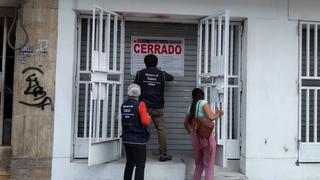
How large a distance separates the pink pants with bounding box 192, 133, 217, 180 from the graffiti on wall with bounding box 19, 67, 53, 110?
245 centimetres

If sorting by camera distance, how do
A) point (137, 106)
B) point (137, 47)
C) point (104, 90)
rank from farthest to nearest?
point (137, 47), point (104, 90), point (137, 106)

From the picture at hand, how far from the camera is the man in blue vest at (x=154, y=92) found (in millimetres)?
7156

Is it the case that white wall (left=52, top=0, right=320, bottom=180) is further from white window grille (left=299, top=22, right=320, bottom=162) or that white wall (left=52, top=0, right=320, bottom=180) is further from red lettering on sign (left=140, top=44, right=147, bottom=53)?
red lettering on sign (left=140, top=44, right=147, bottom=53)

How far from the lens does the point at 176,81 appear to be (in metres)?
7.91

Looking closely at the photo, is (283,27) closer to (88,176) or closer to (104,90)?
(104,90)

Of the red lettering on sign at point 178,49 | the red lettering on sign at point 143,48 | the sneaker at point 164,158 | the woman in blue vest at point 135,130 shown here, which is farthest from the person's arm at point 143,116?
the red lettering on sign at point 178,49

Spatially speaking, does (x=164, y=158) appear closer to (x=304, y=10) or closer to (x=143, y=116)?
(x=143, y=116)

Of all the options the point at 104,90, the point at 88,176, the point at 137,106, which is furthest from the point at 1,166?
the point at 137,106

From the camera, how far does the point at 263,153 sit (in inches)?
290

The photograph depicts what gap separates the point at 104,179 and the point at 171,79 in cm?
198

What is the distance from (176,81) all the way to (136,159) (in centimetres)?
204

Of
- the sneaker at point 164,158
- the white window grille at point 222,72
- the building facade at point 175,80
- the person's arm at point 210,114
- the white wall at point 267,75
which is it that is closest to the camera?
the person's arm at point 210,114

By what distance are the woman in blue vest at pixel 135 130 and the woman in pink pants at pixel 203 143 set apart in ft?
2.41

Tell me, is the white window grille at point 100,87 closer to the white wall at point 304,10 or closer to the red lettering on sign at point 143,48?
the red lettering on sign at point 143,48
